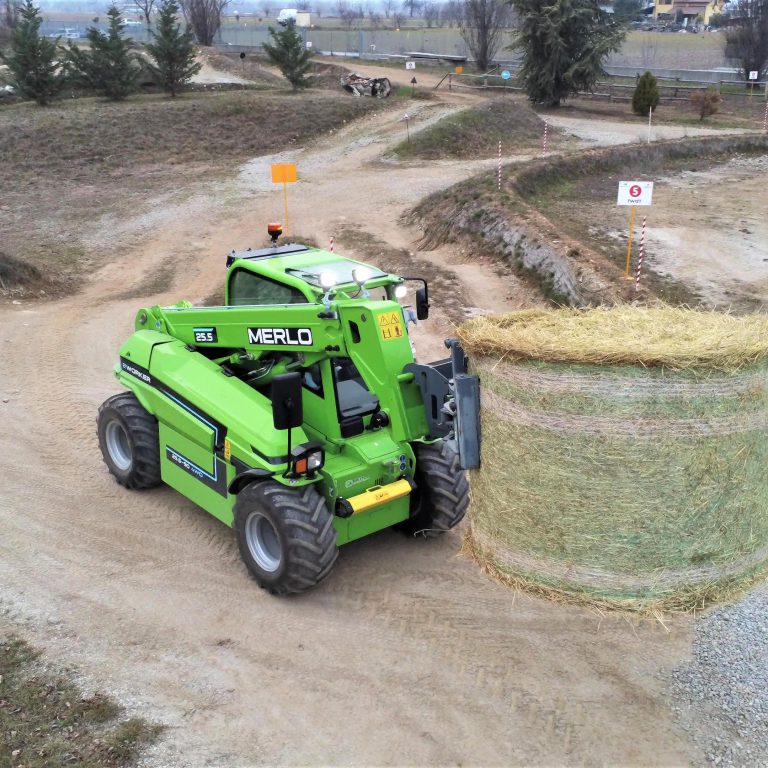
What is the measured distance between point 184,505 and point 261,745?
3.86 m

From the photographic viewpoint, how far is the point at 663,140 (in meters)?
31.4

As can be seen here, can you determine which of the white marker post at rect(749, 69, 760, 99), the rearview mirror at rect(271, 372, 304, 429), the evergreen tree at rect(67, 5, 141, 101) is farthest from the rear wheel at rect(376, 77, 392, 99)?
the rearview mirror at rect(271, 372, 304, 429)

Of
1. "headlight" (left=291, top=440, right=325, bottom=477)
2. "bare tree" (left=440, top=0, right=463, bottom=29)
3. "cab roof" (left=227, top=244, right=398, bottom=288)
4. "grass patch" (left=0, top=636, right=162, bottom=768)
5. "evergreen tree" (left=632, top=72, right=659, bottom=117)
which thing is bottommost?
"grass patch" (left=0, top=636, right=162, bottom=768)

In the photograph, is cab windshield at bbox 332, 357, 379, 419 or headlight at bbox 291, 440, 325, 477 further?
cab windshield at bbox 332, 357, 379, 419

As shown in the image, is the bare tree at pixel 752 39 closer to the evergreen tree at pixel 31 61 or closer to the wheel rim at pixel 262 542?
the evergreen tree at pixel 31 61

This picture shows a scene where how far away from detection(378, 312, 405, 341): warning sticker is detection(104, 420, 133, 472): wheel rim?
3.99 metres

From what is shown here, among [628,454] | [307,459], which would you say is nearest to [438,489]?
[307,459]

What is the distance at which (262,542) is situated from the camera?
771cm

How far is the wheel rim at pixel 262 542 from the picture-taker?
755 cm

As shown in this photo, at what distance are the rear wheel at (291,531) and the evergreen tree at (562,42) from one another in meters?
35.9

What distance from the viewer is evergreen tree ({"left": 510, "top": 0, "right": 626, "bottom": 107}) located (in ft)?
123

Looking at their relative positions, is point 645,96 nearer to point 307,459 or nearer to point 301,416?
point 307,459

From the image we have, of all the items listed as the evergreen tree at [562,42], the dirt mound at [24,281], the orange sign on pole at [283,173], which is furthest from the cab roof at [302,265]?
the evergreen tree at [562,42]

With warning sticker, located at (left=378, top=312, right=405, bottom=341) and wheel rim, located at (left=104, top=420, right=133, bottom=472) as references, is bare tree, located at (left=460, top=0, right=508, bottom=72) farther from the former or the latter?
warning sticker, located at (left=378, top=312, right=405, bottom=341)
